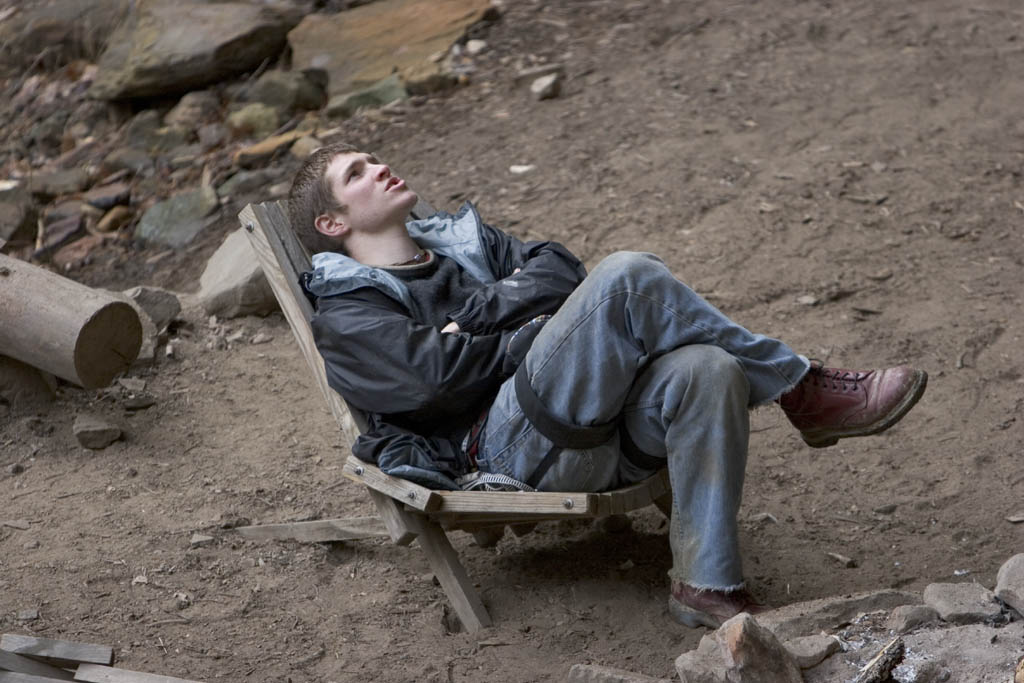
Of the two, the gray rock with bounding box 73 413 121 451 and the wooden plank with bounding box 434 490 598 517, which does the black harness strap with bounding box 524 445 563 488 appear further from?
the gray rock with bounding box 73 413 121 451

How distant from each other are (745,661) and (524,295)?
4.44 ft

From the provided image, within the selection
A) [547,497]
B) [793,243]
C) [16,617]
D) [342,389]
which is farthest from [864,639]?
[793,243]

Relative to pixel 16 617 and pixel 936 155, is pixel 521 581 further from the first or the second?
pixel 936 155

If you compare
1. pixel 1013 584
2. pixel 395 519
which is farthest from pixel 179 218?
pixel 1013 584

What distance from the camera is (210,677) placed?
343 cm

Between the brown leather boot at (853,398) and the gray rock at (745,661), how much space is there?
90 cm

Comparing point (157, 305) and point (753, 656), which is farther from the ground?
point (753, 656)

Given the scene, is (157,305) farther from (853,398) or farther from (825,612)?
(825,612)

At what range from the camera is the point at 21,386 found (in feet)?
16.3

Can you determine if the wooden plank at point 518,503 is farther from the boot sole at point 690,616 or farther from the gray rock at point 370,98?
the gray rock at point 370,98

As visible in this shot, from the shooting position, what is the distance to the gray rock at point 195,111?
8.99 metres

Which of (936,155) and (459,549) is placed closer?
(459,549)

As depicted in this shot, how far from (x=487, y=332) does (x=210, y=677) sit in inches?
51.7

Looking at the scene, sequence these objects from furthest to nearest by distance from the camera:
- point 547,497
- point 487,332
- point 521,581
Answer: point 521,581, point 487,332, point 547,497
